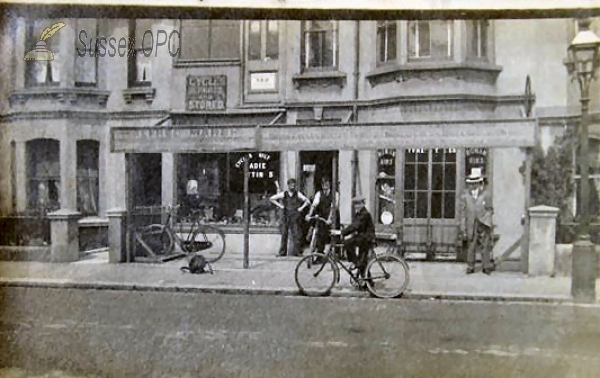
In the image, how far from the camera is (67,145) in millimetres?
4609

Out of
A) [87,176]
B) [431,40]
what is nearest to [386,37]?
[431,40]

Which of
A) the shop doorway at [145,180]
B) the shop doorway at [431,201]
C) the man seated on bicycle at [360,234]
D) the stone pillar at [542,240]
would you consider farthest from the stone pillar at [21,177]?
the stone pillar at [542,240]

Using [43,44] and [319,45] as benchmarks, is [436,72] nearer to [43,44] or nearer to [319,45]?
[319,45]

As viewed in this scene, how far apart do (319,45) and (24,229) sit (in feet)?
8.00

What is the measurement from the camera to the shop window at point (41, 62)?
163 inches

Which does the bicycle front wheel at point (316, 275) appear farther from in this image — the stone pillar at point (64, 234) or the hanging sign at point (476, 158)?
the stone pillar at point (64, 234)

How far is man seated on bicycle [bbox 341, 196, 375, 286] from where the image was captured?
4.85 metres

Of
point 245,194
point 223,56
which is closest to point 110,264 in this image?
point 245,194

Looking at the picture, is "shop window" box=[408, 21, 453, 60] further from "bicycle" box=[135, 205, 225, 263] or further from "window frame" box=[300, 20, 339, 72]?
"bicycle" box=[135, 205, 225, 263]

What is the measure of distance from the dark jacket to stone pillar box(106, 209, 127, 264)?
1.71 m

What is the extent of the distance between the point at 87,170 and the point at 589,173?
11.7ft

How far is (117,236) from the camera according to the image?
15.7 ft

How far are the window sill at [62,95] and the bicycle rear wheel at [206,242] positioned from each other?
1.19 metres

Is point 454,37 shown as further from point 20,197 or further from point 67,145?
point 20,197
